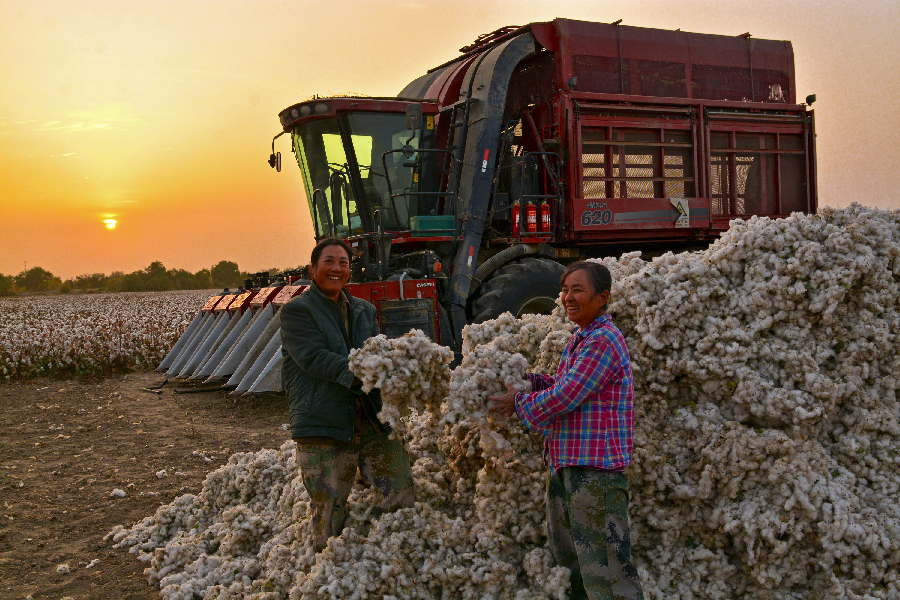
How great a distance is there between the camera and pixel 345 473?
309cm

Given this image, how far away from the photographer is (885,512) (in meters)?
2.84

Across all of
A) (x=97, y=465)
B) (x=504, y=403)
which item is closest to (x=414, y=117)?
(x=97, y=465)

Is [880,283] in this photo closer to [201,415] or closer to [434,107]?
[434,107]

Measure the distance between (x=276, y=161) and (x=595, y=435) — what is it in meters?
6.87

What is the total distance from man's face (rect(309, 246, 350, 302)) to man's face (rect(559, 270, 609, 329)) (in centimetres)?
106

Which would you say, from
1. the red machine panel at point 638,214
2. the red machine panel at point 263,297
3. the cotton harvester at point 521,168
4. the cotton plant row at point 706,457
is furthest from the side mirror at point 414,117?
the cotton plant row at point 706,457

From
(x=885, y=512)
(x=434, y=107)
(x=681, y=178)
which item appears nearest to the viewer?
(x=885, y=512)

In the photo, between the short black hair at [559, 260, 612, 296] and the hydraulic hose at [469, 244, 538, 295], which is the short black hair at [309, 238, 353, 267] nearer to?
the short black hair at [559, 260, 612, 296]

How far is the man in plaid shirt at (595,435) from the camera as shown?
2352 millimetres

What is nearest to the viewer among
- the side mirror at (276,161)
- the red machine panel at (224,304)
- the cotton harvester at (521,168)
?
the cotton harvester at (521,168)

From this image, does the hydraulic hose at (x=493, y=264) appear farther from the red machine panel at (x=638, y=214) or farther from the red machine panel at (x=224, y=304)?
the red machine panel at (x=224, y=304)

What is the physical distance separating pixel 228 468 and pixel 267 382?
290cm

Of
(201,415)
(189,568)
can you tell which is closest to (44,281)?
(201,415)

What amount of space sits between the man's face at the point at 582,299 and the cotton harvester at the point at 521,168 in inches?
170
